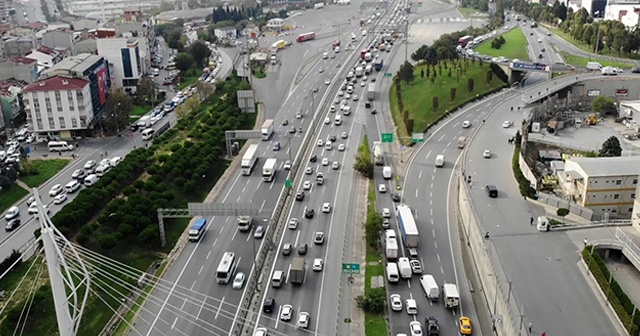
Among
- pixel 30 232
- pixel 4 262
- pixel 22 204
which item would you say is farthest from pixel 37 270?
pixel 22 204

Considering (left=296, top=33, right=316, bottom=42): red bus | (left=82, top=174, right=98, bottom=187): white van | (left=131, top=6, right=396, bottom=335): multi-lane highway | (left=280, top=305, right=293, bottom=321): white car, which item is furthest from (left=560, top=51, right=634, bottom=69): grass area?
(left=280, top=305, right=293, bottom=321): white car

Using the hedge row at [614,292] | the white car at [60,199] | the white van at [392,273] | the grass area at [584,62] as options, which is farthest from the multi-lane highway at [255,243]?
the grass area at [584,62]

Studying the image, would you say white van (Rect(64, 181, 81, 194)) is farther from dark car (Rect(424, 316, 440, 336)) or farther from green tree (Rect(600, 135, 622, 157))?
green tree (Rect(600, 135, 622, 157))

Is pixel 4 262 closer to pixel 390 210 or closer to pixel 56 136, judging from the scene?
pixel 390 210

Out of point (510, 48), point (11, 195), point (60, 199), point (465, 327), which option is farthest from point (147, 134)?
point (510, 48)

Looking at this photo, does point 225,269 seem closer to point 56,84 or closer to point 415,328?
point 415,328

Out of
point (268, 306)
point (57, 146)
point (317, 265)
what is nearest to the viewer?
point (268, 306)
